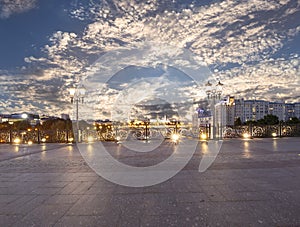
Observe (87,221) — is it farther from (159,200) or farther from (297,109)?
(297,109)

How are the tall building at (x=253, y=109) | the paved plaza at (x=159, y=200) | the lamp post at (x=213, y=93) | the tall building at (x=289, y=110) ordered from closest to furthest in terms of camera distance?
the paved plaza at (x=159, y=200), the lamp post at (x=213, y=93), the tall building at (x=253, y=109), the tall building at (x=289, y=110)

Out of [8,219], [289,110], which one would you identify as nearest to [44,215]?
[8,219]

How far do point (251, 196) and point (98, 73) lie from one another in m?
14.8

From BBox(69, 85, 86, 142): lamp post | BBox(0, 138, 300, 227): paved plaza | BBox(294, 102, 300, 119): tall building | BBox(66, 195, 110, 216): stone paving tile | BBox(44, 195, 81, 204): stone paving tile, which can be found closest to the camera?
BBox(0, 138, 300, 227): paved plaza

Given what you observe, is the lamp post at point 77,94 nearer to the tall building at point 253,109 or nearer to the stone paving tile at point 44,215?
the stone paving tile at point 44,215

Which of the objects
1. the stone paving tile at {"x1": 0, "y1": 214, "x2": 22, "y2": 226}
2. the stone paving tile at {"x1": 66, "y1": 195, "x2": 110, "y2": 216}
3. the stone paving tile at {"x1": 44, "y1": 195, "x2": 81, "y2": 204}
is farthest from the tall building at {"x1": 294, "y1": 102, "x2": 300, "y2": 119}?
the stone paving tile at {"x1": 0, "y1": 214, "x2": 22, "y2": 226}

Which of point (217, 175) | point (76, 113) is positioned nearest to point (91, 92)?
point (76, 113)

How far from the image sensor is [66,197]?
15.6ft

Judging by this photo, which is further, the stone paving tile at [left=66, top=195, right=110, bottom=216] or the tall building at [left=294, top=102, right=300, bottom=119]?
the tall building at [left=294, top=102, right=300, bottom=119]

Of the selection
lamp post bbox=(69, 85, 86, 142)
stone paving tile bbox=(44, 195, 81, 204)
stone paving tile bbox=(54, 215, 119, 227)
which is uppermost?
lamp post bbox=(69, 85, 86, 142)

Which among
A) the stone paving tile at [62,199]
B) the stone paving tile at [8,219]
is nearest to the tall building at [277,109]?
the stone paving tile at [62,199]

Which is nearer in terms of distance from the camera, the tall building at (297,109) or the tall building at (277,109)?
the tall building at (277,109)

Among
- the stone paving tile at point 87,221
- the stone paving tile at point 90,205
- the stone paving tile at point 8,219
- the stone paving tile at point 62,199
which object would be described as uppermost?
the stone paving tile at point 87,221

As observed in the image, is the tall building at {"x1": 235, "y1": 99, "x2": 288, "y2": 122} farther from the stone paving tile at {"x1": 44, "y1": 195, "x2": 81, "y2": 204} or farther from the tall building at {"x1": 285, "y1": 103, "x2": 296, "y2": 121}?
the stone paving tile at {"x1": 44, "y1": 195, "x2": 81, "y2": 204}
